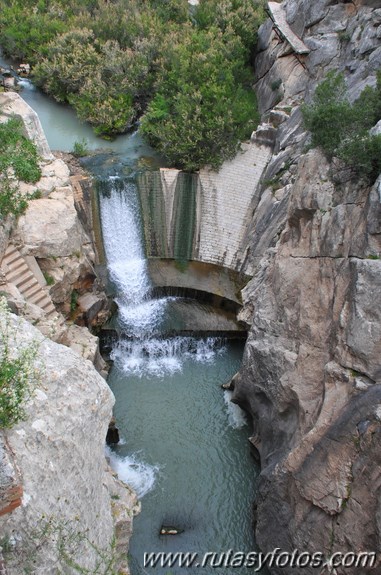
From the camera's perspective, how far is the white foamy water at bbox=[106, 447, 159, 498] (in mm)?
11591

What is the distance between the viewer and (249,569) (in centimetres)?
1012

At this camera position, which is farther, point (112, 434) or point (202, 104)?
point (202, 104)

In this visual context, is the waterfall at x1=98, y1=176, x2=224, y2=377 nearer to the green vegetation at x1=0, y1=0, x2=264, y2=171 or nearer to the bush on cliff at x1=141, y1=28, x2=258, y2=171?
the bush on cliff at x1=141, y1=28, x2=258, y2=171

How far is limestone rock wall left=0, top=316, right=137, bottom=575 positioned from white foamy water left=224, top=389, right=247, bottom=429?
17.1ft

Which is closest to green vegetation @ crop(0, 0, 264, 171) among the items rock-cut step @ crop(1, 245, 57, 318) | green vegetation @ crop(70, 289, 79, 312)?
green vegetation @ crop(70, 289, 79, 312)

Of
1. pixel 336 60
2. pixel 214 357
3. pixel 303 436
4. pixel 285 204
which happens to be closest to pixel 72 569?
pixel 303 436

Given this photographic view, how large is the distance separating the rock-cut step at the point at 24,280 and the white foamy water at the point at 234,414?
19.8 ft

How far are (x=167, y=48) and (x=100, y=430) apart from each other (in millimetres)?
18562

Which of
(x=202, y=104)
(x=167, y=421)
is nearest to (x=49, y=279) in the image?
(x=167, y=421)

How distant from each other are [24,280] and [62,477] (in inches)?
258

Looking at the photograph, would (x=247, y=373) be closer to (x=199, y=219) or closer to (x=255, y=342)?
(x=255, y=342)

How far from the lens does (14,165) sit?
13.0 meters

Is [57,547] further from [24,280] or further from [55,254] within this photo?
[55,254]

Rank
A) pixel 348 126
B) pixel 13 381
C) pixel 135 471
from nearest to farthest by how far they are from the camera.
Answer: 1. pixel 13 381
2. pixel 348 126
3. pixel 135 471
